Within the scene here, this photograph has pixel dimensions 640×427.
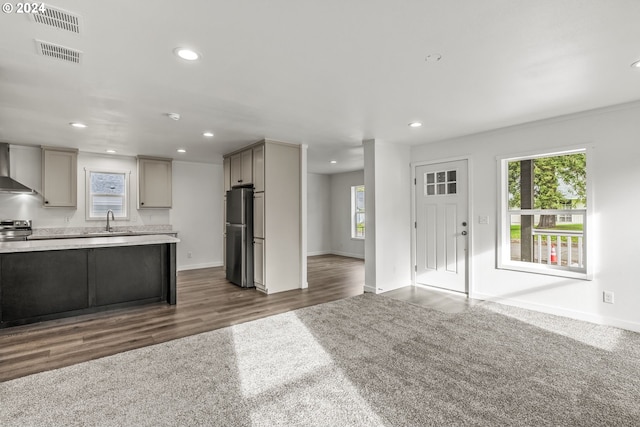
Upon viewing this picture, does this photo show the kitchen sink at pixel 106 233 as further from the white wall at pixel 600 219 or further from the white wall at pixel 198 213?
the white wall at pixel 600 219

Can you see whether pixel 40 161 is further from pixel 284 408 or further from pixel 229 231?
pixel 284 408

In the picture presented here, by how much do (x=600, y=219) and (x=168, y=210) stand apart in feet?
23.3

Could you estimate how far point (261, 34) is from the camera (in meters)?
1.96

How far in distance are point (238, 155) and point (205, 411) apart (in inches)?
172

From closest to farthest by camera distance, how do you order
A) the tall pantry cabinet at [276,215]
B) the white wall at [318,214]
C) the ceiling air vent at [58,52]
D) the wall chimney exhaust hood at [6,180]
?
the ceiling air vent at [58,52]
the wall chimney exhaust hood at [6,180]
the tall pantry cabinet at [276,215]
the white wall at [318,214]

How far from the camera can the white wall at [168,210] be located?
17.3 ft

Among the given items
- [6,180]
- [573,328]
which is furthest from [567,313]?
[6,180]

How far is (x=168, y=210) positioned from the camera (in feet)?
21.5

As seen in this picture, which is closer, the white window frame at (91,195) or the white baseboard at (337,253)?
the white window frame at (91,195)

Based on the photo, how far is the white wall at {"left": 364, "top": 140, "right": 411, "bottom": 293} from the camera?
482 centimetres

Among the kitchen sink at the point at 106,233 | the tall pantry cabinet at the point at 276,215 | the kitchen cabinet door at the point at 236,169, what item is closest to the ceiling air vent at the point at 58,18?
the tall pantry cabinet at the point at 276,215

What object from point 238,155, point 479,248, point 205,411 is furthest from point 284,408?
point 238,155

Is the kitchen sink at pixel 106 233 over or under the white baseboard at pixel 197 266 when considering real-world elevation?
over

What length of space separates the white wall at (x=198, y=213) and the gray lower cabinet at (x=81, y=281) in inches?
101
